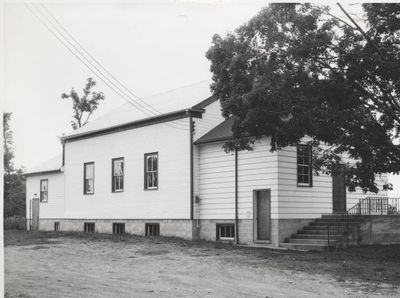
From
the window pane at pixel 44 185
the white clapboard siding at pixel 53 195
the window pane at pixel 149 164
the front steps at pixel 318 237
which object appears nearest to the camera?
the front steps at pixel 318 237

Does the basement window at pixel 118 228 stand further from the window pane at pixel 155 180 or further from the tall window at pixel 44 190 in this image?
the tall window at pixel 44 190

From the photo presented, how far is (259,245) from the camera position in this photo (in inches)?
880

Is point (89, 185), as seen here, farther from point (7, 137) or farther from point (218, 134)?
point (218, 134)

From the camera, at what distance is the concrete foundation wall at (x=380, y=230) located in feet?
72.6

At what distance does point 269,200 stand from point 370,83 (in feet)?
22.5

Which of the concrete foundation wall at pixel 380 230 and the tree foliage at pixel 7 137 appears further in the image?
the concrete foundation wall at pixel 380 230

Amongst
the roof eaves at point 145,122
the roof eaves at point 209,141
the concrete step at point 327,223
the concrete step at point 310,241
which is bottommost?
the concrete step at point 310,241

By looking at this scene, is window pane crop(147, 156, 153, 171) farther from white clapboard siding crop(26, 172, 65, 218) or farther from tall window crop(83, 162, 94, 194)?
white clapboard siding crop(26, 172, 65, 218)

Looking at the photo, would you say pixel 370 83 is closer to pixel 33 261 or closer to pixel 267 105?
pixel 267 105

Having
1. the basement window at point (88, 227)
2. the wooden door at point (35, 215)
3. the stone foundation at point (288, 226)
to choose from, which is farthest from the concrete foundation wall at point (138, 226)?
the stone foundation at point (288, 226)

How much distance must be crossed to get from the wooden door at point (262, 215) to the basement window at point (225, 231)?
124 centimetres

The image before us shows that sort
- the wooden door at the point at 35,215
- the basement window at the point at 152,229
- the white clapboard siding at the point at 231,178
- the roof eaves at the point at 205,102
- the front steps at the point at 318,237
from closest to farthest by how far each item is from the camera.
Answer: the front steps at the point at 318,237, the white clapboard siding at the point at 231,178, the roof eaves at the point at 205,102, the basement window at the point at 152,229, the wooden door at the point at 35,215

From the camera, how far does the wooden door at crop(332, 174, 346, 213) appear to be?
24531mm

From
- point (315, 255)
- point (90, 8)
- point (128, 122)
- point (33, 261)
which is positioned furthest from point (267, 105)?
point (128, 122)
